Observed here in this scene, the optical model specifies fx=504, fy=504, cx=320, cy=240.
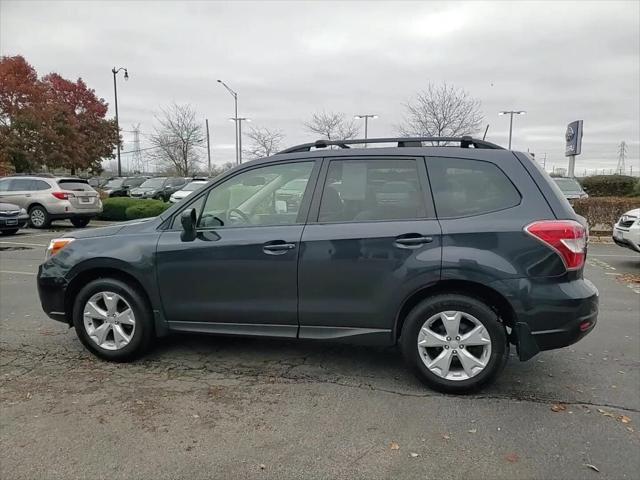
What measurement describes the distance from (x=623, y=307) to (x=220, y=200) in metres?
5.21

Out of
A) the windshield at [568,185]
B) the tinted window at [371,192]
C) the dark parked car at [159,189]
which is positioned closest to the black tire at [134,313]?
the tinted window at [371,192]

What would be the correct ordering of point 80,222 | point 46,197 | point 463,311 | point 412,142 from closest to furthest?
point 463,311, point 412,142, point 46,197, point 80,222

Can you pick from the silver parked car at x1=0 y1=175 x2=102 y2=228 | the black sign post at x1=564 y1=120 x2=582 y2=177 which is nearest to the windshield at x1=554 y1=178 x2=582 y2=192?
the black sign post at x1=564 y1=120 x2=582 y2=177

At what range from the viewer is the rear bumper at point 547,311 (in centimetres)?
338

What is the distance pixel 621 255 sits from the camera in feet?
36.8

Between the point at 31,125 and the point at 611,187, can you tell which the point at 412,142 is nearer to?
the point at 31,125

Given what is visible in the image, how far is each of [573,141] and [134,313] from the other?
25819 mm

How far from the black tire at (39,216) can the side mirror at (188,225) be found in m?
13.0

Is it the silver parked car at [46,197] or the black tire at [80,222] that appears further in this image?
the black tire at [80,222]

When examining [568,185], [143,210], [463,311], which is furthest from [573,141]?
[463,311]

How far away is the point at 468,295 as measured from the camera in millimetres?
3547

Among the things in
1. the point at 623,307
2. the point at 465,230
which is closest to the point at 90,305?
the point at 465,230

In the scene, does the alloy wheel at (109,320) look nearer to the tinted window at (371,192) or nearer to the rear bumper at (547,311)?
the tinted window at (371,192)

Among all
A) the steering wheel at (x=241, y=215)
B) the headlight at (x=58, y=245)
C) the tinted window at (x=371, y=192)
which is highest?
the tinted window at (x=371, y=192)
